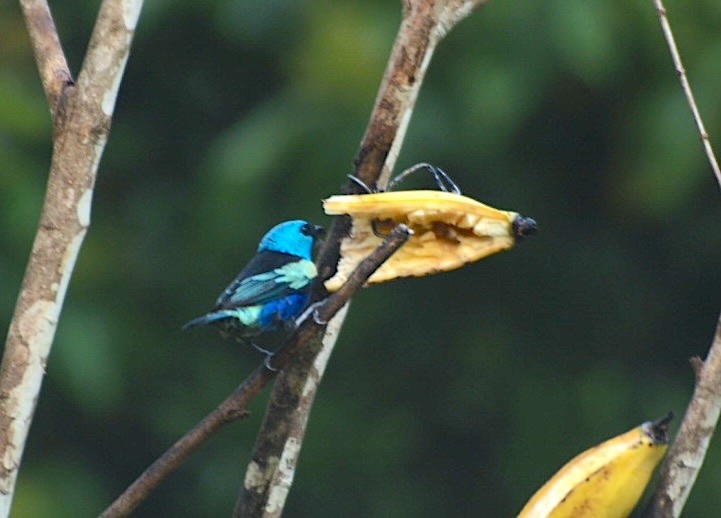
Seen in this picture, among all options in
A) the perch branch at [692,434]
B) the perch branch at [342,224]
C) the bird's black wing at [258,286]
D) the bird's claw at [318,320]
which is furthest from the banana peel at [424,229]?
the bird's black wing at [258,286]

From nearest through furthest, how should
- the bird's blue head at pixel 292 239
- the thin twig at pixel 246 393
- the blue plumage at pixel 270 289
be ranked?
the thin twig at pixel 246 393, the blue plumage at pixel 270 289, the bird's blue head at pixel 292 239

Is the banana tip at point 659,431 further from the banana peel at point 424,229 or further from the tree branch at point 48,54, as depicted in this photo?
the tree branch at point 48,54

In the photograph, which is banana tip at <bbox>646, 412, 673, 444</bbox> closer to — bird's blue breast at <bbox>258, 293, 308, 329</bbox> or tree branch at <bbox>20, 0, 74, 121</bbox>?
bird's blue breast at <bbox>258, 293, 308, 329</bbox>

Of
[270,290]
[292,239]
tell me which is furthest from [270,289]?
[292,239]

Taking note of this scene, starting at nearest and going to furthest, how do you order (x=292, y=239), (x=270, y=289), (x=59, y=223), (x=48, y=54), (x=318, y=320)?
(x=318, y=320), (x=59, y=223), (x=48, y=54), (x=270, y=289), (x=292, y=239)

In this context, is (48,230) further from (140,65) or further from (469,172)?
(140,65)

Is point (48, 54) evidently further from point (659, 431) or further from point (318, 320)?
point (659, 431)
